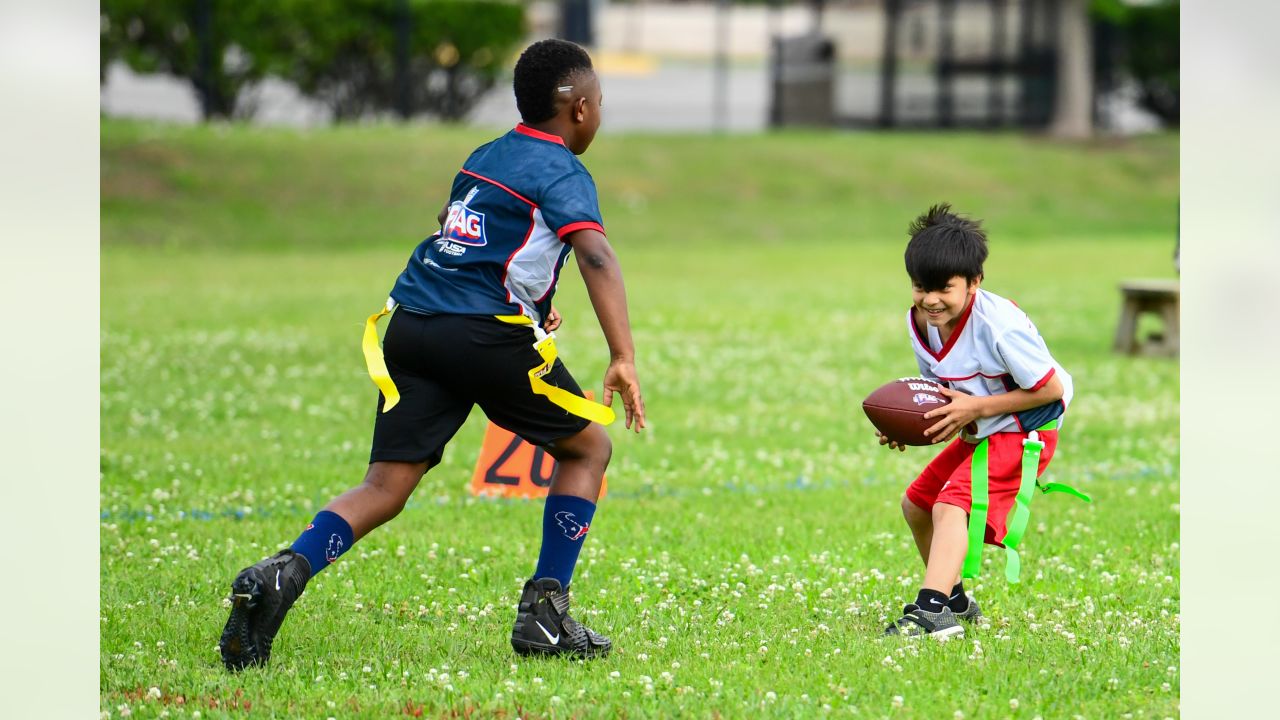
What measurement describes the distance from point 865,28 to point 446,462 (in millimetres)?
31262

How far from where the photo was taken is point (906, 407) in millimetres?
4711

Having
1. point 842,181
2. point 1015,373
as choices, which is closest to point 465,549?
point 1015,373

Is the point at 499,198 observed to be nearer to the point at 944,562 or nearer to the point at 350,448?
the point at 944,562

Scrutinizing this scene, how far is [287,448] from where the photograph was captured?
8602 millimetres

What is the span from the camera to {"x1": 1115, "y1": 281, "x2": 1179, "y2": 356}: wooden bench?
1298cm

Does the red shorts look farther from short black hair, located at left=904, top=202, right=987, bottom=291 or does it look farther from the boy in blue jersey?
the boy in blue jersey

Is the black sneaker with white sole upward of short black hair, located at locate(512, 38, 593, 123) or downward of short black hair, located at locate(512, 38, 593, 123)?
downward

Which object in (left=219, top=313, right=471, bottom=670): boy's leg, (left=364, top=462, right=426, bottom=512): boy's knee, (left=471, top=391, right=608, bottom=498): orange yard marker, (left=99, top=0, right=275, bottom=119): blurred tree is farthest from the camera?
(left=99, top=0, right=275, bottom=119): blurred tree

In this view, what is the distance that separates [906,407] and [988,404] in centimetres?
26

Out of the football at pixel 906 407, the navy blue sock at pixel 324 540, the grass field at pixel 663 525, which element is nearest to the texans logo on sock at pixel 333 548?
the navy blue sock at pixel 324 540

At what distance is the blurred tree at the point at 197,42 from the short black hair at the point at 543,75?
28.1 meters

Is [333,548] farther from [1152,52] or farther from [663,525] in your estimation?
[1152,52]

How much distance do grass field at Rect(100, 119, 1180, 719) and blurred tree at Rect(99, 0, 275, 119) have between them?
11.2m

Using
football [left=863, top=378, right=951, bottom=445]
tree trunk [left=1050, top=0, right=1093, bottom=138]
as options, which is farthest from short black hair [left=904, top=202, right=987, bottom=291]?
tree trunk [left=1050, top=0, right=1093, bottom=138]
